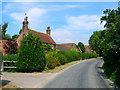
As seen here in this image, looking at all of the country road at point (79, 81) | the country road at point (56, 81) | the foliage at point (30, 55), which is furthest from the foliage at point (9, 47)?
the country road at point (79, 81)

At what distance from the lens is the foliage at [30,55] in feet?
41.9

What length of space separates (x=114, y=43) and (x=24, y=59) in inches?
354

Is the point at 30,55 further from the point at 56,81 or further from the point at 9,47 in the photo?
the point at 9,47

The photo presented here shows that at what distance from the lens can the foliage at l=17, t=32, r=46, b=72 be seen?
12.8m

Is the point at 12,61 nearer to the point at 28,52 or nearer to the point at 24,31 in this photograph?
the point at 28,52

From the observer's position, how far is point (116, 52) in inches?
359

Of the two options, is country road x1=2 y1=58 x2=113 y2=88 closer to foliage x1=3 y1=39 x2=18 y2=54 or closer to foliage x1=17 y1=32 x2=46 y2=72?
foliage x1=17 y1=32 x2=46 y2=72

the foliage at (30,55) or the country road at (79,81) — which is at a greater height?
the foliage at (30,55)

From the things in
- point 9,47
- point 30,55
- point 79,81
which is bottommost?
point 79,81

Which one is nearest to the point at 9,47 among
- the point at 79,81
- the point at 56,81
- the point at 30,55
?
the point at 30,55

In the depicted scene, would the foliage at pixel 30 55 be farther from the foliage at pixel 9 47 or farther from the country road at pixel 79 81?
the foliage at pixel 9 47

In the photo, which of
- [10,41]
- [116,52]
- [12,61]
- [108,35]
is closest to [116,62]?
[116,52]

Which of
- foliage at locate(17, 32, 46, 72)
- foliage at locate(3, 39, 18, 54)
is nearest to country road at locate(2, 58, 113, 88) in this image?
foliage at locate(17, 32, 46, 72)

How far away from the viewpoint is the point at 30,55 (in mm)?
12953
